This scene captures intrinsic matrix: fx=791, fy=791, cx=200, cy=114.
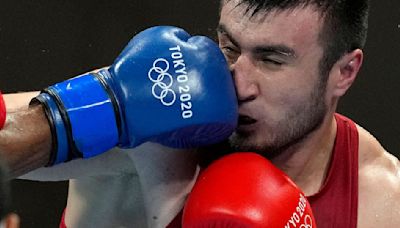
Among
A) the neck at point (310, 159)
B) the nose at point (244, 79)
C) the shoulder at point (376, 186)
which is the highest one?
the nose at point (244, 79)

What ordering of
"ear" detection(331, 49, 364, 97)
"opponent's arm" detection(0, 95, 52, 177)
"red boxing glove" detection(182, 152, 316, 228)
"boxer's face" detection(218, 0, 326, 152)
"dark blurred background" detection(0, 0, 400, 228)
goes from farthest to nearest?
"dark blurred background" detection(0, 0, 400, 228) < "ear" detection(331, 49, 364, 97) < "boxer's face" detection(218, 0, 326, 152) < "red boxing glove" detection(182, 152, 316, 228) < "opponent's arm" detection(0, 95, 52, 177)

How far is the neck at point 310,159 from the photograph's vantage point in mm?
1537

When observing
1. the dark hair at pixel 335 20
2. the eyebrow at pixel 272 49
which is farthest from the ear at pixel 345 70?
the eyebrow at pixel 272 49

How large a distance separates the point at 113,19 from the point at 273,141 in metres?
0.89

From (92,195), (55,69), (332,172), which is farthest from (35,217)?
(332,172)

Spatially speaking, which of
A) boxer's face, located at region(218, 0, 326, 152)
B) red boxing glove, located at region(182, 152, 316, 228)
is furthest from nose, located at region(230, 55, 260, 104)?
red boxing glove, located at region(182, 152, 316, 228)

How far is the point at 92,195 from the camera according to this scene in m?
1.49

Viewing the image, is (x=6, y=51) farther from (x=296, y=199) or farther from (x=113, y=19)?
(x=296, y=199)

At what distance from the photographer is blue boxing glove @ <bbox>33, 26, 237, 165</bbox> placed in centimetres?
116

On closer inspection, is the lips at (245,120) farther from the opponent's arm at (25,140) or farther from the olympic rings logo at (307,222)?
the opponent's arm at (25,140)

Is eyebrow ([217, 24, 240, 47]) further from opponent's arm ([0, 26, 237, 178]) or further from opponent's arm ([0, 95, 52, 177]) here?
opponent's arm ([0, 95, 52, 177])

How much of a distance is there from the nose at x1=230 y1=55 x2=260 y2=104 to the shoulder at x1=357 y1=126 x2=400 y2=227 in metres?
0.39

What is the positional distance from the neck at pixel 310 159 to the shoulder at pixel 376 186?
8 centimetres

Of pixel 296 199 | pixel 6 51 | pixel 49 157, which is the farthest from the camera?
pixel 6 51
